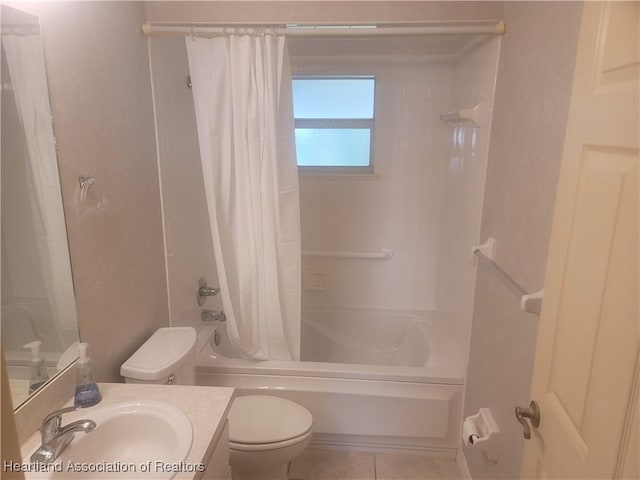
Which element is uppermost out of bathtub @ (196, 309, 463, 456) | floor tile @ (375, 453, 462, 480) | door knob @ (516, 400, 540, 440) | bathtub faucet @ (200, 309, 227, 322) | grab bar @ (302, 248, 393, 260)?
door knob @ (516, 400, 540, 440)

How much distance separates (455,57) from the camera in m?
2.46

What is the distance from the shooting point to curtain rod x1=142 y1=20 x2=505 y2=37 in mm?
1721

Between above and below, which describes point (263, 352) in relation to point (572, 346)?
below

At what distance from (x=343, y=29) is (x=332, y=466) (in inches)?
79.3

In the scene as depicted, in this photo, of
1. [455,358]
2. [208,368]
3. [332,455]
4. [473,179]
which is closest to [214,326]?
[208,368]

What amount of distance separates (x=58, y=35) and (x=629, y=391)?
5.30 ft

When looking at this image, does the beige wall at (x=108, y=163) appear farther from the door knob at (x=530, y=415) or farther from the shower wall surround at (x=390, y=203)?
the door knob at (x=530, y=415)

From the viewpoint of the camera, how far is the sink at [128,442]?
3.50ft

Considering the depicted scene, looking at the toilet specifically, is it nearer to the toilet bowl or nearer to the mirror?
the toilet bowl

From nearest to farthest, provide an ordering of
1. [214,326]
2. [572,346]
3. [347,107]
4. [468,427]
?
[572,346]
[468,427]
[214,326]
[347,107]

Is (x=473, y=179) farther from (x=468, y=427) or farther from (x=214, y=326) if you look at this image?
(x=214, y=326)

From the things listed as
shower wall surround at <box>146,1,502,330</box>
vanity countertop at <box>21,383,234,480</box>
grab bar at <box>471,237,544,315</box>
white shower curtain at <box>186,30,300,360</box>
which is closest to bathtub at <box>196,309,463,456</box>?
white shower curtain at <box>186,30,300,360</box>

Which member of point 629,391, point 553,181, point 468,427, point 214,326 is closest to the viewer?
point 629,391

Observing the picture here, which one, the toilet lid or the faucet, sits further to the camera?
the toilet lid
